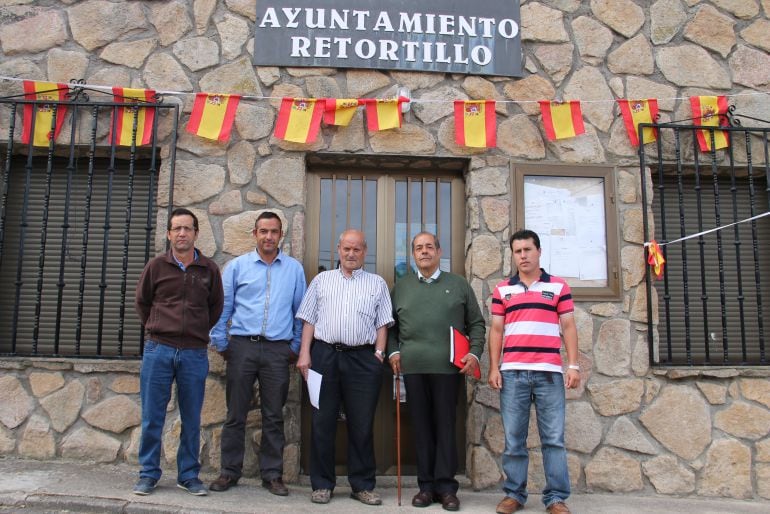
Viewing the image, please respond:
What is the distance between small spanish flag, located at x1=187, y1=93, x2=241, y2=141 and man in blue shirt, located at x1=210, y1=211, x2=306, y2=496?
818mm

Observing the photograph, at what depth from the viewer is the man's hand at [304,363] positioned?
3850 millimetres

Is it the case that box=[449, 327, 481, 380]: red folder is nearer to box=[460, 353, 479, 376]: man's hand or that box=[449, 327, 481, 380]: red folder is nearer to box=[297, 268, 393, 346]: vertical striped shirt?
box=[460, 353, 479, 376]: man's hand

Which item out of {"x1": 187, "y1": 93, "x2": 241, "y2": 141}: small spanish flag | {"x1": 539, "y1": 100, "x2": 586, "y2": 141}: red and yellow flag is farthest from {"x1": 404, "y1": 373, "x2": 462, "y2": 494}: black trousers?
{"x1": 187, "y1": 93, "x2": 241, "y2": 141}: small spanish flag

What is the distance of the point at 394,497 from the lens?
155 inches

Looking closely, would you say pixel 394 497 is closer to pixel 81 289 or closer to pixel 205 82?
pixel 81 289

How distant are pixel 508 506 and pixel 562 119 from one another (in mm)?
2649

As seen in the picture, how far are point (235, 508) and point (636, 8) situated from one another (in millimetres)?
4451

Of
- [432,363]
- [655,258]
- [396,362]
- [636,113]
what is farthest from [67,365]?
[636,113]

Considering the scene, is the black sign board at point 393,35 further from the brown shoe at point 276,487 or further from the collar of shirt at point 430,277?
the brown shoe at point 276,487

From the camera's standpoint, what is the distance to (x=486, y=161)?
4.54 m

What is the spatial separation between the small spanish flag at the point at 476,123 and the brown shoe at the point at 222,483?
2695 millimetres

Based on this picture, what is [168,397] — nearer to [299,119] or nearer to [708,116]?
[299,119]

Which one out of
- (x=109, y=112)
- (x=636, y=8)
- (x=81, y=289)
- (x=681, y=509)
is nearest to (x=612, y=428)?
(x=681, y=509)

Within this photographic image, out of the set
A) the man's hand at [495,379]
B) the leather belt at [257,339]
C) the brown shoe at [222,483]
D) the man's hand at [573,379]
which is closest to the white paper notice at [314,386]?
Answer: the leather belt at [257,339]
